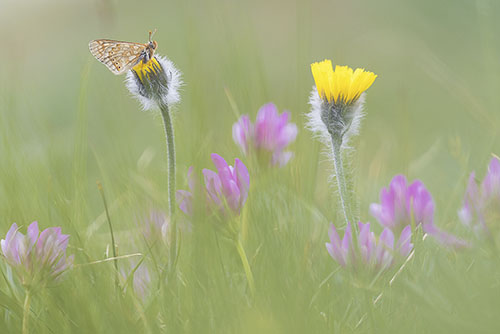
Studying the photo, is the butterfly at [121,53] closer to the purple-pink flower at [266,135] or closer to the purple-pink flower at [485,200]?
the purple-pink flower at [266,135]

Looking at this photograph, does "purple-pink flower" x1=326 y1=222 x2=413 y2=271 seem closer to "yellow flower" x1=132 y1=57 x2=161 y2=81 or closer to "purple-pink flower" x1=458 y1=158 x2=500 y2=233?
"purple-pink flower" x1=458 y1=158 x2=500 y2=233

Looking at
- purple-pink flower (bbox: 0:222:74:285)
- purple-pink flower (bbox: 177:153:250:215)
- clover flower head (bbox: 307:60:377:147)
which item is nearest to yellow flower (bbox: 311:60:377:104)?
clover flower head (bbox: 307:60:377:147)

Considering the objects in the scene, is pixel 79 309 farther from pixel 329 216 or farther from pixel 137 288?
pixel 329 216

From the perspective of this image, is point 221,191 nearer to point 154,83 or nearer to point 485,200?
point 154,83

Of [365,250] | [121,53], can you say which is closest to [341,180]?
[365,250]

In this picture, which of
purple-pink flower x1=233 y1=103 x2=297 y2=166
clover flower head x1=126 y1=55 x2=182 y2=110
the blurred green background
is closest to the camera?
the blurred green background

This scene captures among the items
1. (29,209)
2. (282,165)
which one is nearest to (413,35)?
(282,165)
